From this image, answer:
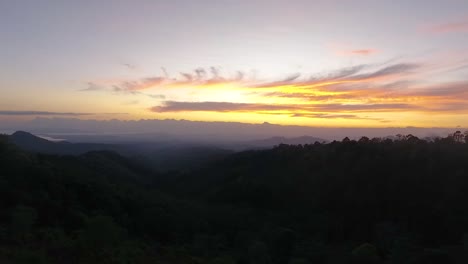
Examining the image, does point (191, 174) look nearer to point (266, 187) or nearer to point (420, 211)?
point (266, 187)

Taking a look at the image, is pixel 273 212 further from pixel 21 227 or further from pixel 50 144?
pixel 50 144

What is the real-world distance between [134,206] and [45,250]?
16631 mm

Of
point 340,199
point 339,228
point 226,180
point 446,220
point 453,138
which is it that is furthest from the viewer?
point 226,180

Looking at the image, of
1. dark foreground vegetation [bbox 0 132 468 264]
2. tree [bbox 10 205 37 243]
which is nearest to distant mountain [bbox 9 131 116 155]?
dark foreground vegetation [bbox 0 132 468 264]

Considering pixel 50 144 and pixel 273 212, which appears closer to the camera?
pixel 273 212

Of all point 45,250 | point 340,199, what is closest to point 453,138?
point 340,199

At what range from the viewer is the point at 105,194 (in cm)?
2441

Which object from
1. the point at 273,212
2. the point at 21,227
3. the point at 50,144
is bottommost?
the point at 273,212

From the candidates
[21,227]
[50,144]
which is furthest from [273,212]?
[50,144]

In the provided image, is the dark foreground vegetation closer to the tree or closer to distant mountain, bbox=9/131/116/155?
the tree

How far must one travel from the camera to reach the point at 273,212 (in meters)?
32.6

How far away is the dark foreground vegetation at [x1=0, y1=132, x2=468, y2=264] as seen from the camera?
401 inches

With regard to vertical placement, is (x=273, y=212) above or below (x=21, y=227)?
below

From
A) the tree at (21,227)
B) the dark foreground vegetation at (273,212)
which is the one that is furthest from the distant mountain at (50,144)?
the tree at (21,227)
